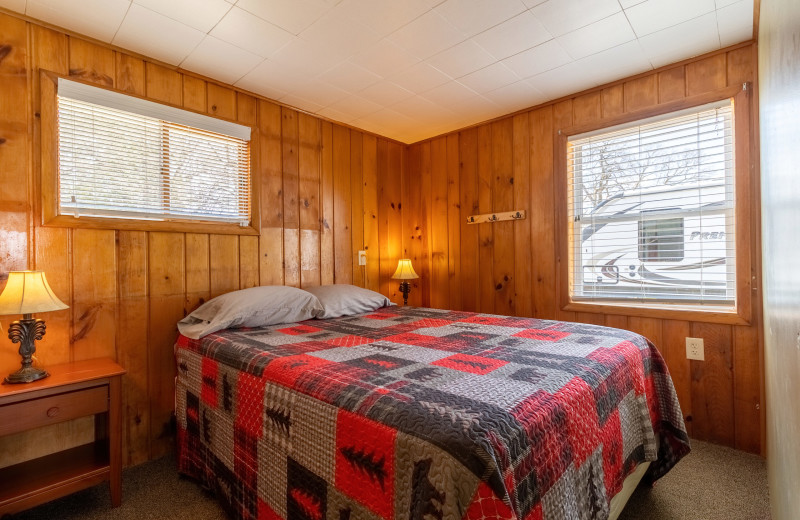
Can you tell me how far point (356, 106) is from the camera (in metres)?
2.88

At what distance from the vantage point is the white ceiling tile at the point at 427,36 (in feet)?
6.18

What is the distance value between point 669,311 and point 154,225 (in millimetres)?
3169

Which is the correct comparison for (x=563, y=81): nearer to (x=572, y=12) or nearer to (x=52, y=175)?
(x=572, y=12)

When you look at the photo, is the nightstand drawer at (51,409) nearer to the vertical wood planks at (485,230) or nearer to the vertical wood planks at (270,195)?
the vertical wood planks at (270,195)

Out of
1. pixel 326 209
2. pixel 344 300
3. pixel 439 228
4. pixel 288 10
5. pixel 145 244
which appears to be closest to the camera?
pixel 288 10

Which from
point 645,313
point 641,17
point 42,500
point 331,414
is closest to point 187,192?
point 42,500

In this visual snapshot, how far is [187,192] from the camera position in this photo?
2.31m

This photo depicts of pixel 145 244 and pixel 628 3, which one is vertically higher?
pixel 628 3

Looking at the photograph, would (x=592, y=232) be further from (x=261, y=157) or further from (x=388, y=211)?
(x=261, y=157)

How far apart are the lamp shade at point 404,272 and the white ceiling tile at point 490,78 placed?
156 centimetres

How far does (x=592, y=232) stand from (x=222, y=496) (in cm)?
268

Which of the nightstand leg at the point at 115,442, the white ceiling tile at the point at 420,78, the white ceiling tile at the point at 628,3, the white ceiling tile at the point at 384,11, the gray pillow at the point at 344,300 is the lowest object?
the nightstand leg at the point at 115,442

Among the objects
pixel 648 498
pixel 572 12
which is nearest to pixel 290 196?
pixel 572 12

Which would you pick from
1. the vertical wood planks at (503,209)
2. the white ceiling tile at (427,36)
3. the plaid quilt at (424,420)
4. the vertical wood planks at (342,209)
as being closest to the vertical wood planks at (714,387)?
the plaid quilt at (424,420)
